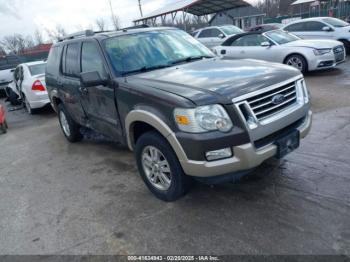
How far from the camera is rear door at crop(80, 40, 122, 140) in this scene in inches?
150

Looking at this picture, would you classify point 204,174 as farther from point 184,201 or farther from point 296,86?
point 296,86

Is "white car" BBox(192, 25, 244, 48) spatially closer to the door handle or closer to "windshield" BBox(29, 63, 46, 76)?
"windshield" BBox(29, 63, 46, 76)

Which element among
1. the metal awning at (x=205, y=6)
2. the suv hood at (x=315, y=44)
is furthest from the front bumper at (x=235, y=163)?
the metal awning at (x=205, y=6)

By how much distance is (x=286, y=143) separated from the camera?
2.94m

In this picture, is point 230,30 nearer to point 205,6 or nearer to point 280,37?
point 280,37

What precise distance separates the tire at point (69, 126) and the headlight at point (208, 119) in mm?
3614

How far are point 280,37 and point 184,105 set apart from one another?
26.9 feet

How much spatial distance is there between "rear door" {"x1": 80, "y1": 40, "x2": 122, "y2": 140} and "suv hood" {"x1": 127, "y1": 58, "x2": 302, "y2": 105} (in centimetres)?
49

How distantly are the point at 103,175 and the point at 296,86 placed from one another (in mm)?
2815

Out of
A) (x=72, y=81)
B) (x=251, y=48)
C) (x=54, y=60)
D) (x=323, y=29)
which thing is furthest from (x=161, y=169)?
(x=323, y=29)

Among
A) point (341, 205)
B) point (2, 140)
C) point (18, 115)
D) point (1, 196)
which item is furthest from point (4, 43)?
point (341, 205)

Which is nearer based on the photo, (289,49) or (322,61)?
(322,61)

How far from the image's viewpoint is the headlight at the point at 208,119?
8.69ft

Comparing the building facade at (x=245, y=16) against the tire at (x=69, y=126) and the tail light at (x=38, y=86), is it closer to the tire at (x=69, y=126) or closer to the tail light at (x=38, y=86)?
the tail light at (x=38, y=86)
